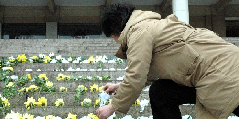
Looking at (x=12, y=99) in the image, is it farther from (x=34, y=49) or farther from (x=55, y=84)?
(x=34, y=49)

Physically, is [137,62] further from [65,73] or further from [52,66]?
[52,66]

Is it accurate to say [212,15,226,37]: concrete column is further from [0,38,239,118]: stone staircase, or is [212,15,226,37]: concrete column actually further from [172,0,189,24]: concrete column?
[0,38,239,118]: stone staircase

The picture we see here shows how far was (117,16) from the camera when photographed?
6.59ft

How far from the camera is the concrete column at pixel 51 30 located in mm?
20688

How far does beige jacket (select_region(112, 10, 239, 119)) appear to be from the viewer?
5.75ft

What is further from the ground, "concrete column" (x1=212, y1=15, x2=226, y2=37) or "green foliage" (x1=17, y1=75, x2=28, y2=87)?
"concrete column" (x1=212, y1=15, x2=226, y2=37)

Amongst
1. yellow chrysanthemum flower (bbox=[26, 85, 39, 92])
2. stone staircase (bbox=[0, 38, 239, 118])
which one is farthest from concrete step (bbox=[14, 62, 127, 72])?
yellow chrysanthemum flower (bbox=[26, 85, 39, 92])

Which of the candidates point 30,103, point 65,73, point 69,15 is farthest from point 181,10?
point 30,103

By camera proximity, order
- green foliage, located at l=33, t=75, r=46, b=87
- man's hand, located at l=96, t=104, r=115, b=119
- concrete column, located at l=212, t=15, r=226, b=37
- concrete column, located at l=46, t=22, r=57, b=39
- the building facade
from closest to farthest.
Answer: man's hand, located at l=96, t=104, r=115, b=119, green foliage, located at l=33, t=75, r=46, b=87, the building facade, concrete column, located at l=46, t=22, r=57, b=39, concrete column, located at l=212, t=15, r=226, b=37

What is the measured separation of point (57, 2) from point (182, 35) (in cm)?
1911

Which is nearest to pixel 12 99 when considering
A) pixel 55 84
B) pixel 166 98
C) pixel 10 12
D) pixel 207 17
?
pixel 55 84

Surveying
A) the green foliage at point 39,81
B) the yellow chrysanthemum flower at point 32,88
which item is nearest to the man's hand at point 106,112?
the yellow chrysanthemum flower at point 32,88

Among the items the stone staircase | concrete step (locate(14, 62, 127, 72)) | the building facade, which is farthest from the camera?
the building facade

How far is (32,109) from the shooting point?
3121mm
